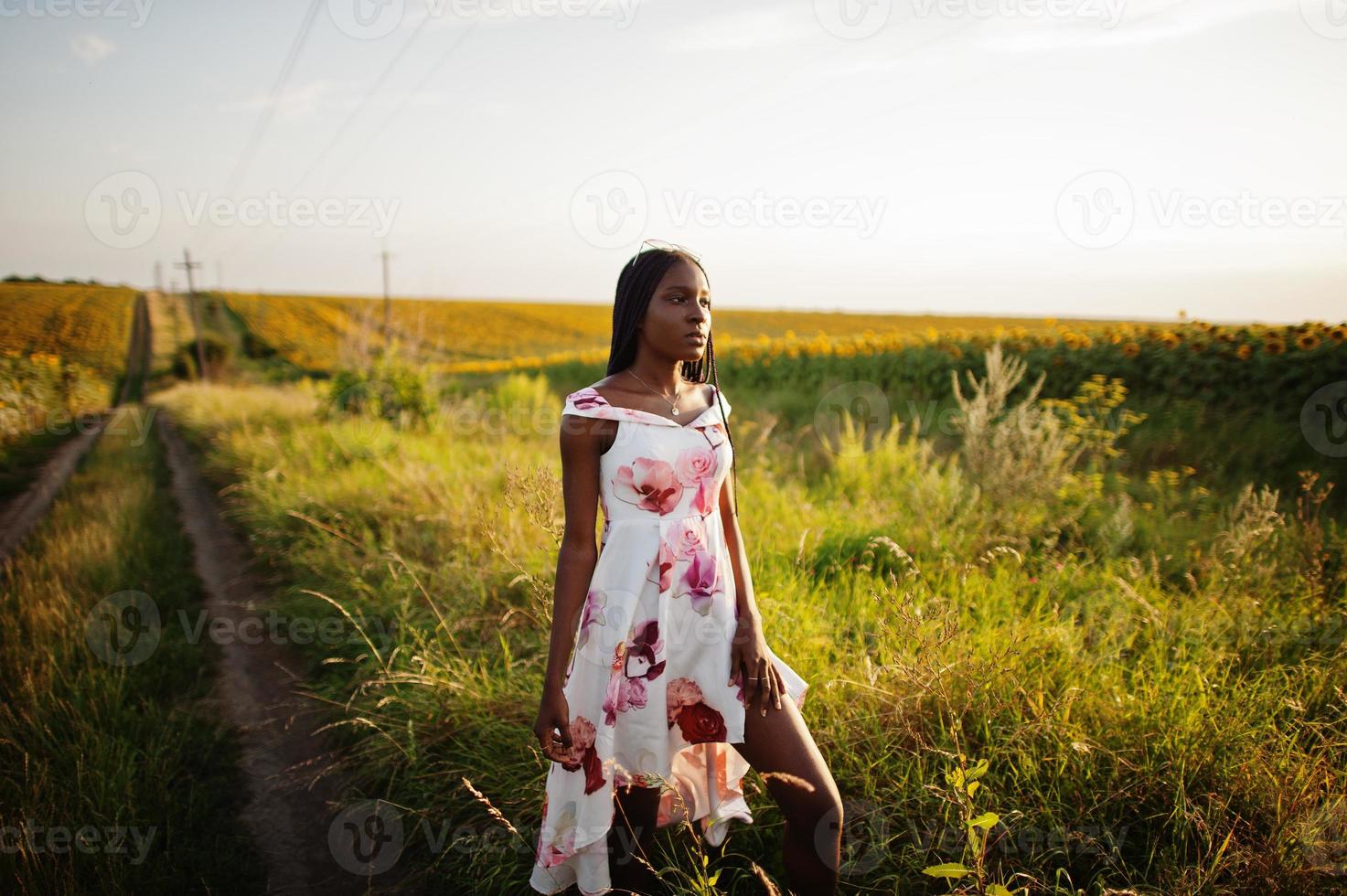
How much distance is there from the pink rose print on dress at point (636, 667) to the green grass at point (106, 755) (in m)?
1.77

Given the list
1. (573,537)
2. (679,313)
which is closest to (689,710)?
(573,537)

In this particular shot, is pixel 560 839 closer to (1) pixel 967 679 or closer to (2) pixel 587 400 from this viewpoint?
(2) pixel 587 400

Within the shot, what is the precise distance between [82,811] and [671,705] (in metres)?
2.47

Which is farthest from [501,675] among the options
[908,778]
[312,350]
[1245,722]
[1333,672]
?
[312,350]

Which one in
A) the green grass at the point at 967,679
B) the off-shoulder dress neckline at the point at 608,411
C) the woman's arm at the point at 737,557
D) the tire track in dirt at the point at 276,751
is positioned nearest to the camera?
the off-shoulder dress neckline at the point at 608,411

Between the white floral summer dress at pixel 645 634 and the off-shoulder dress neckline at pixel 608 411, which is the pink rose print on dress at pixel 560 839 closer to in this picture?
the white floral summer dress at pixel 645 634

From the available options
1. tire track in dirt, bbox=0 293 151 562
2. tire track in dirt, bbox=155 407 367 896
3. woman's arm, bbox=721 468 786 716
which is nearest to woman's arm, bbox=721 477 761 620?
woman's arm, bbox=721 468 786 716

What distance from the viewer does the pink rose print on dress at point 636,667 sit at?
5.62 feet

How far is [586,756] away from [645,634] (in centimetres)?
37

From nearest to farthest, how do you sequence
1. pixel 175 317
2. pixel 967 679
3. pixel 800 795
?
pixel 800 795
pixel 967 679
pixel 175 317

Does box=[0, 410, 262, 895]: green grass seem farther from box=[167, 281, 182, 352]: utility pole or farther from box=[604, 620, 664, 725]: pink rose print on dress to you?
box=[167, 281, 182, 352]: utility pole

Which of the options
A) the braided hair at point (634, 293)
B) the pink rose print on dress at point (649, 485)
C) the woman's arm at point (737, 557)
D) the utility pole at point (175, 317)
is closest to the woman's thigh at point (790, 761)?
the woman's arm at point (737, 557)

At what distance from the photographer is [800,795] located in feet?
5.11

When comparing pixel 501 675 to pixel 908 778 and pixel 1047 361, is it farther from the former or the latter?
pixel 1047 361
